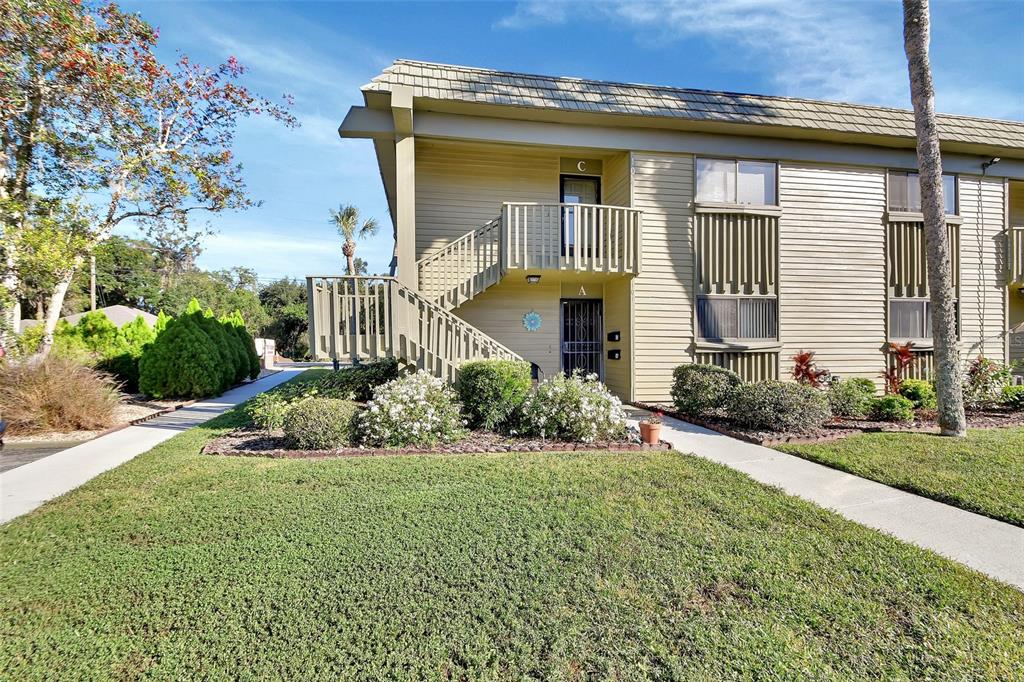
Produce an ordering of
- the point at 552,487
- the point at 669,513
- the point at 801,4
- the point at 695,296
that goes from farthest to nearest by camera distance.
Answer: the point at 695,296, the point at 801,4, the point at 552,487, the point at 669,513

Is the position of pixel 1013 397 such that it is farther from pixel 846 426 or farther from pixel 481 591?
pixel 481 591

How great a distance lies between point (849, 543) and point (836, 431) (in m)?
4.44

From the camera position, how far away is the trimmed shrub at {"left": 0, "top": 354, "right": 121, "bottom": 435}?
21.3 ft

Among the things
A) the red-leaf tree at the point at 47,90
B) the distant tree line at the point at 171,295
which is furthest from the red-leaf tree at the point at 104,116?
the distant tree line at the point at 171,295

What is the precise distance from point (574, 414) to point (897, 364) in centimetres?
882

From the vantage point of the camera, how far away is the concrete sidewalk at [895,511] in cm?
305

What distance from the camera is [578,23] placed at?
9344 mm

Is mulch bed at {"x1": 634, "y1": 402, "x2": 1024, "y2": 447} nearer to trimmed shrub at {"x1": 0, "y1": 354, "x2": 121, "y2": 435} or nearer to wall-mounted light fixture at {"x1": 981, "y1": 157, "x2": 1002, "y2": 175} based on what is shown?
wall-mounted light fixture at {"x1": 981, "y1": 157, "x2": 1002, "y2": 175}

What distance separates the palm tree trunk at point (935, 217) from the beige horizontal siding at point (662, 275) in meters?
3.64

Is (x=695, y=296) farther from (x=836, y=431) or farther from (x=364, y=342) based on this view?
(x=364, y=342)

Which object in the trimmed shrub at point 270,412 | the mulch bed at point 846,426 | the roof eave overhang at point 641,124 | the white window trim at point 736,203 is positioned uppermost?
the roof eave overhang at point 641,124

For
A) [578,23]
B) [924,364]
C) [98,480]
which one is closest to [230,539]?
[98,480]

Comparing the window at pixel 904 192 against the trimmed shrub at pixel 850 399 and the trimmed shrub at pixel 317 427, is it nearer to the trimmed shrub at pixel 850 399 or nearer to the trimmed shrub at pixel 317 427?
the trimmed shrub at pixel 850 399

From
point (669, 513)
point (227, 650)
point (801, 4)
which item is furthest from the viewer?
point (801, 4)
